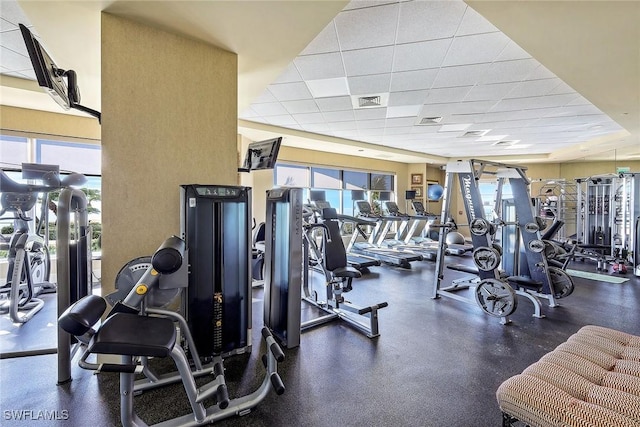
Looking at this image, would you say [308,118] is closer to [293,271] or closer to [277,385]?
[293,271]

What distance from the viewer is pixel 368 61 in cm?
327

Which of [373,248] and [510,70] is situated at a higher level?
[510,70]

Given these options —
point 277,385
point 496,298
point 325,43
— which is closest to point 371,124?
point 325,43

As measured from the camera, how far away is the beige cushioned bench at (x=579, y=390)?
3.75 ft

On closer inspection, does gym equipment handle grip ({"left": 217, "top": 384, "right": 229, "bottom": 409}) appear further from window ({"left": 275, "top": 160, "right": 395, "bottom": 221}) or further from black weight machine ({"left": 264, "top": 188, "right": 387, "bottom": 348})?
window ({"left": 275, "top": 160, "right": 395, "bottom": 221})

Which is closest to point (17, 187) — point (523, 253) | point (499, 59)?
point (499, 59)

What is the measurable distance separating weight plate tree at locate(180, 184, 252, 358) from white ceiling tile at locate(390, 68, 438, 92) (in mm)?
2474

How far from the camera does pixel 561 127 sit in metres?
5.93

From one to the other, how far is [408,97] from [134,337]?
432 cm

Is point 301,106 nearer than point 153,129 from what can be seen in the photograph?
No

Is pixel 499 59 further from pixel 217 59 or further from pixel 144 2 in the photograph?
pixel 144 2

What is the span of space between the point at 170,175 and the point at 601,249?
25.7 ft

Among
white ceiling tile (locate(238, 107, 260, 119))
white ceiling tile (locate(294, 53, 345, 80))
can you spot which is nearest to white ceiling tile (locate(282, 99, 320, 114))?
white ceiling tile (locate(238, 107, 260, 119))

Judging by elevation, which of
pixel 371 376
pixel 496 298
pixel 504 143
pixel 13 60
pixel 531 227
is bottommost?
A: pixel 371 376
